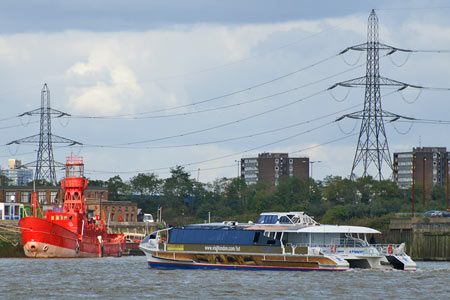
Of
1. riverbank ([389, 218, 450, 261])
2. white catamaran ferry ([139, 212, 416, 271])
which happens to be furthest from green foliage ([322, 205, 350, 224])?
white catamaran ferry ([139, 212, 416, 271])

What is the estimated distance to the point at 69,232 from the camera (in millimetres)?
113250

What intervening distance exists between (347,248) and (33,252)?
148ft

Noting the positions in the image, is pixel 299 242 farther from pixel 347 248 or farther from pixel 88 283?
pixel 88 283

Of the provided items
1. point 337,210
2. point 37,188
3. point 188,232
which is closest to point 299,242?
point 188,232

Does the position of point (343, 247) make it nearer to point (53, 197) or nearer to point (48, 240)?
point (48, 240)

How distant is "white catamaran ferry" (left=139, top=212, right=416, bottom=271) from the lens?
76250mm

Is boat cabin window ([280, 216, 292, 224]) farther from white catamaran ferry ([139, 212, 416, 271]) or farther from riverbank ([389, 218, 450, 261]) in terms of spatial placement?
riverbank ([389, 218, 450, 261])

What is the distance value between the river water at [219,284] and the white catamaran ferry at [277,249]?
1255 millimetres

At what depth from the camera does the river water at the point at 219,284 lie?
192 feet

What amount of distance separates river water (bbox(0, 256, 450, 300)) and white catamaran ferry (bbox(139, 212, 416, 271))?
125cm

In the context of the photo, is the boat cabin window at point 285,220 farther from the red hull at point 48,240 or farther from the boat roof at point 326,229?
the red hull at point 48,240

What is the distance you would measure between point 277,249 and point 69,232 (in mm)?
42434

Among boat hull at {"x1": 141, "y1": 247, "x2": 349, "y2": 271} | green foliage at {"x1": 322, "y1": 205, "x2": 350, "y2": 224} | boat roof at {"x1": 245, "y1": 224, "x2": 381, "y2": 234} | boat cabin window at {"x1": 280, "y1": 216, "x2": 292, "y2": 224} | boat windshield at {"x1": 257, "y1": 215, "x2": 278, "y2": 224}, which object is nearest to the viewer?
boat hull at {"x1": 141, "y1": 247, "x2": 349, "y2": 271}

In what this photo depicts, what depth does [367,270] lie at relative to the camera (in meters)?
76.4
